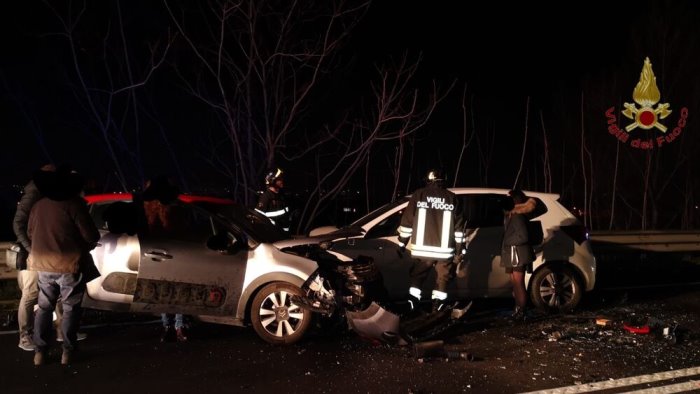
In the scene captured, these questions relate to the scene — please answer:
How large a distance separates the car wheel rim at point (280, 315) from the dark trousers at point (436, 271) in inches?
64.7

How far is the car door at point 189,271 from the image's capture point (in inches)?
233

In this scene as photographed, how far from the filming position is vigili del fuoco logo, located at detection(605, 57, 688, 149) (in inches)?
675

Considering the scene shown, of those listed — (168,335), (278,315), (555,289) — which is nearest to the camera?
(278,315)

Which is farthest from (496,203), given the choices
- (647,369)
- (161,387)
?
(161,387)

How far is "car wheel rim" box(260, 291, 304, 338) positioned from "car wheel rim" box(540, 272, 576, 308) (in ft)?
10.7

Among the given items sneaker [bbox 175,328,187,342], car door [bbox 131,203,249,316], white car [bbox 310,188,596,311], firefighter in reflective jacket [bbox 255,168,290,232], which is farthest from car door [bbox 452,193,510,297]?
sneaker [bbox 175,328,187,342]

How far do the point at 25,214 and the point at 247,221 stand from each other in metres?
2.09

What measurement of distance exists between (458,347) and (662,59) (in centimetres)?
1492

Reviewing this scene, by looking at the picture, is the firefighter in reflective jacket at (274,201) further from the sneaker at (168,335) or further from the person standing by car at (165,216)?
the sneaker at (168,335)

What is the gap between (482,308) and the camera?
26.0 ft

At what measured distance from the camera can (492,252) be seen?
757cm

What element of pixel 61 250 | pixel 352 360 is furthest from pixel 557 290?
pixel 61 250

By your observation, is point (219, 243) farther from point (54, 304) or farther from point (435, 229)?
point (435, 229)

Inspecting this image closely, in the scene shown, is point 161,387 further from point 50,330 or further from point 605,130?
point 605,130
